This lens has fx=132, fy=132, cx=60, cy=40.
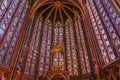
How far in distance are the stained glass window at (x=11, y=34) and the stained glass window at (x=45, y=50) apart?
3386 millimetres

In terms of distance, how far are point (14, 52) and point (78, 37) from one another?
6.59 m

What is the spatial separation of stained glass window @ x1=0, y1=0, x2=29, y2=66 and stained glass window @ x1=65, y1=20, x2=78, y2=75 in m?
5.19

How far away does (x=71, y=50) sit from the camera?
519 inches

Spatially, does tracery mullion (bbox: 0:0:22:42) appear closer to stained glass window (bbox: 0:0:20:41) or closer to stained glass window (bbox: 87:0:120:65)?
stained glass window (bbox: 0:0:20:41)

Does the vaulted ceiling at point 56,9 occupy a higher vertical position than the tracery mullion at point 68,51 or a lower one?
higher

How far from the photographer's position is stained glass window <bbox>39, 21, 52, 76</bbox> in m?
12.2

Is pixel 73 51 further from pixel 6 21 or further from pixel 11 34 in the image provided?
pixel 6 21

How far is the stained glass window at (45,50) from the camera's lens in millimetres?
12156

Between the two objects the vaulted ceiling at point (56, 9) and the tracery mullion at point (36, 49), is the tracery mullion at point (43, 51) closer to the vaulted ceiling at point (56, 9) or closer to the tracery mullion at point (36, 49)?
the tracery mullion at point (36, 49)

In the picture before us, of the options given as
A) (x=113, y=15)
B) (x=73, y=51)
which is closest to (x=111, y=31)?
(x=113, y=15)

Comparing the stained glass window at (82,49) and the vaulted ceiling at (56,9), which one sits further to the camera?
the vaulted ceiling at (56,9)

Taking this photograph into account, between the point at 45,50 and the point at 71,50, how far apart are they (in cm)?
265

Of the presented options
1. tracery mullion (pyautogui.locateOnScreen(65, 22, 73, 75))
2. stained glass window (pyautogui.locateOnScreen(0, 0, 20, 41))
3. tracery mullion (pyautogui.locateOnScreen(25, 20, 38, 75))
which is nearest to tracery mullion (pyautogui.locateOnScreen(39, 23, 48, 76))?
tracery mullion (pyautogui.locateOnScreen(25, 20, 38, 75))

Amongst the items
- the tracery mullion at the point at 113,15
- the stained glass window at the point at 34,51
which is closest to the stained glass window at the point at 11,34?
the stained glass window at the point at 34,51
